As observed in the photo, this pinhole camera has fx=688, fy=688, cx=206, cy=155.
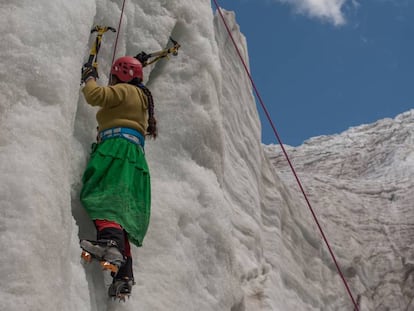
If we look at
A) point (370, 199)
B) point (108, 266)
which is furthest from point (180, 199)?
point (370, 199)

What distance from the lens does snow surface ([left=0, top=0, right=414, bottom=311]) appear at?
392 cm

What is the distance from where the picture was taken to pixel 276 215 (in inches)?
361

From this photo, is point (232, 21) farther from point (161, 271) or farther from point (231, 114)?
point (161, 271)

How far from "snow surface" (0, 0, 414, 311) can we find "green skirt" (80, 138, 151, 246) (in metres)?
0.16

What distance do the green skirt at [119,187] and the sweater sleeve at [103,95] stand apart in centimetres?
27

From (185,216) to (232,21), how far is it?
19.3 feet

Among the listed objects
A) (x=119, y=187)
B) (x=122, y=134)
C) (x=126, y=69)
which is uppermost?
(x=126, y=69)

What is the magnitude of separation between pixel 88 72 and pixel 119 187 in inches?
35.6

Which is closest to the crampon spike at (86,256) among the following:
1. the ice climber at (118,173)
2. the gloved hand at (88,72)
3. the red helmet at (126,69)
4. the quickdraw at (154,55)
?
the ice climber at (118,173)

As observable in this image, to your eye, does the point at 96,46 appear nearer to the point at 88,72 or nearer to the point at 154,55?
the point at 88,72

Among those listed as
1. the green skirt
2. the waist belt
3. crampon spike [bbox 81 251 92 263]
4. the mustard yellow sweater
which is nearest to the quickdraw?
the mustard yellow sweater

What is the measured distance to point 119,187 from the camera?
4.72 metres

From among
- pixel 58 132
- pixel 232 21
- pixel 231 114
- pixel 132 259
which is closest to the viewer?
pixel 58 132

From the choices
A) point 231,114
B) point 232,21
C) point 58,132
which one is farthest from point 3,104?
point 232,21
